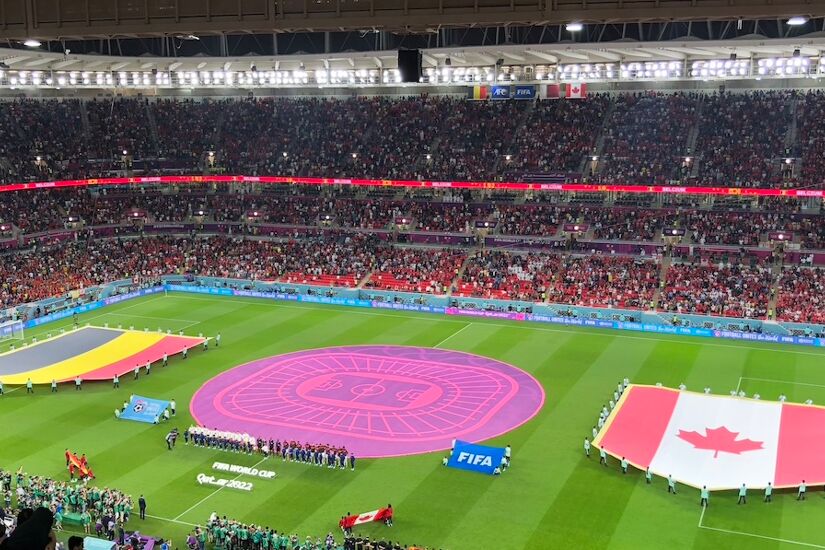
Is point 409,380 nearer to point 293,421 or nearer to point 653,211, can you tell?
point 293,421

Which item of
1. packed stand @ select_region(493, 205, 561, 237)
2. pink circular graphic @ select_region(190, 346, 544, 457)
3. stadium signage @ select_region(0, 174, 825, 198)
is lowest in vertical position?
pink circular graphic @ select_region(190, 346, 544, 457)

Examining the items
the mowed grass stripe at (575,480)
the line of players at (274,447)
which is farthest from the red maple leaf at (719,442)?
the line of players at (274,447)

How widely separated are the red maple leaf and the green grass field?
358 cm

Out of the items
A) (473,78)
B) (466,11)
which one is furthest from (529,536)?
(473,78)

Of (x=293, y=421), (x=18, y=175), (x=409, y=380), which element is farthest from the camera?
(x=18, y=175)

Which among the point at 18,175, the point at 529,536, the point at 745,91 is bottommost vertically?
the point at 529,536

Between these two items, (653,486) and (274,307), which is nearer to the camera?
(653,486)

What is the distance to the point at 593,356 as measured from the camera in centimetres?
4712

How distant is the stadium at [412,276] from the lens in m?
27.1

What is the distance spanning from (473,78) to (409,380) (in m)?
27.6

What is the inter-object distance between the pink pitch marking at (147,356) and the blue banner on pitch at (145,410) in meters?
5.43

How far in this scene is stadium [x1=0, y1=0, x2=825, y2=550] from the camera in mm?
27062

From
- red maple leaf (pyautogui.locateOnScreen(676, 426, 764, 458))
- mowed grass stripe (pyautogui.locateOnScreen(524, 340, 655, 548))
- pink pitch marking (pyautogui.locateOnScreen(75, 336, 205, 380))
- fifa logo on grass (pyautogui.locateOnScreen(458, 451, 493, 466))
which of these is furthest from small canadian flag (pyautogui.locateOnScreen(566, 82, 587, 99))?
fifa logo on grass (pyautogui.locateOnScreen(458, 451, 493, 466))

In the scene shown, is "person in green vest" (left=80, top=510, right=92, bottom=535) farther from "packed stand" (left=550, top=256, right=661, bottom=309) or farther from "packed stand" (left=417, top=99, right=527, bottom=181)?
"packed stand" (left=417, top=99, right=527, bottom=181)
